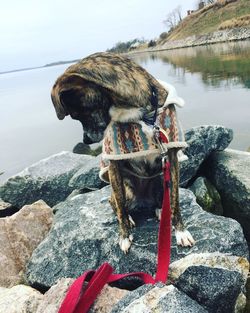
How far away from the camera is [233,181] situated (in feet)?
20.5

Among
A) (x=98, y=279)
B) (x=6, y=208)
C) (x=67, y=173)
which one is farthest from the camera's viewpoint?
(x=6, y=208)

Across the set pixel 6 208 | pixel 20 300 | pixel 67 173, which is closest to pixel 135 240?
pixel 20 300

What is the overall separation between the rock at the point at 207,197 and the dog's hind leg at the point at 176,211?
A: 1672 millimetres

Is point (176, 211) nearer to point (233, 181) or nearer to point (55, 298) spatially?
point (55, 298)

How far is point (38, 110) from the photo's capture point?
74.6ft

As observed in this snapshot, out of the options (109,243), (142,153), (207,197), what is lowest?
(207,197)

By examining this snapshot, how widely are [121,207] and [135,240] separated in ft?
1.36

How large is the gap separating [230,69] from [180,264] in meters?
20.8

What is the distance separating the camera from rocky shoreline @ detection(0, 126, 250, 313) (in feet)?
11.4

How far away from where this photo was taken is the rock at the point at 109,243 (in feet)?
15.2

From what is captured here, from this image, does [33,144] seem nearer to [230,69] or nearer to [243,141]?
[243,141]

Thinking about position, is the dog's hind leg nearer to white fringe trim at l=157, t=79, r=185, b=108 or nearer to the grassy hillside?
white fringe trim at l=157, t=79, r=185, b=108

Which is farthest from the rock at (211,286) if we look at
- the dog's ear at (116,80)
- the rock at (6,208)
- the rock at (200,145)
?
the rock at (6,208)

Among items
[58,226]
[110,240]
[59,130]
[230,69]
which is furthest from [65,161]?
[230,69]
